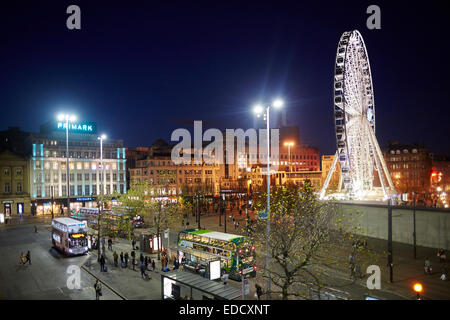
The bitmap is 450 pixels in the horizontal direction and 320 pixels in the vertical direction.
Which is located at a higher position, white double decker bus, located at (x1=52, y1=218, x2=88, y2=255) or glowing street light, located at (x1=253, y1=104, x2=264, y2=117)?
glowing street light, located at (x1=253, y1=104, x2=264, y2=117)

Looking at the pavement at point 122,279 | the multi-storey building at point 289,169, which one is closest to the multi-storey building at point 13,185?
the pavement at point 122,279

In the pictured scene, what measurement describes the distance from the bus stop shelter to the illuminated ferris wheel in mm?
32271

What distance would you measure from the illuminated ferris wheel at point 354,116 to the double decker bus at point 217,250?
24548 mm

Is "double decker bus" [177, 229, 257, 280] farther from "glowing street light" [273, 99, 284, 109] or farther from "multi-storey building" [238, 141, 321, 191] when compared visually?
"multi-storey building" [238, 141, 321, 191]

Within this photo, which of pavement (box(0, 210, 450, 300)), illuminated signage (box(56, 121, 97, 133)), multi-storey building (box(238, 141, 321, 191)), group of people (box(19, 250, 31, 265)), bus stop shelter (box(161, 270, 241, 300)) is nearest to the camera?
bus stop shelter (box(161, 270, 241, 300))

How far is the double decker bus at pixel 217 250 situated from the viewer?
23742 mm

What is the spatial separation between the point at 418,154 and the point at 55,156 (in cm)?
12438

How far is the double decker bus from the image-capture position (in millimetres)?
23742

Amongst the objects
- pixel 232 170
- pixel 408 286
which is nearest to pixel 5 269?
pixel 408 286

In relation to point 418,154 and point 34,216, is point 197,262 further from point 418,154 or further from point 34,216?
point 418,154

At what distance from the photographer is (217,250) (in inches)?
994

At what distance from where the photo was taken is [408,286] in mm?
21438

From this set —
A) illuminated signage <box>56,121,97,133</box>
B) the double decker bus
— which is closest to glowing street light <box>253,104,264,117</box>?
the double decker bus

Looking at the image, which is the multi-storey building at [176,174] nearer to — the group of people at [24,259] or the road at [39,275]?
the road at [39,275]
